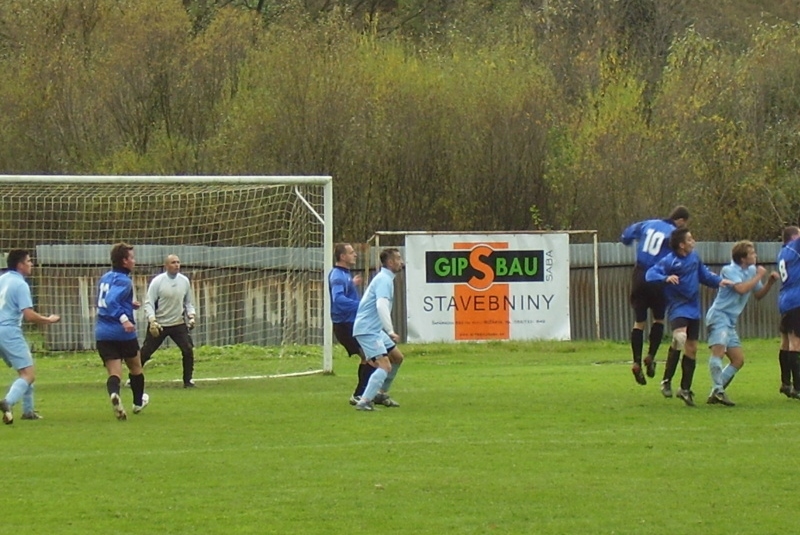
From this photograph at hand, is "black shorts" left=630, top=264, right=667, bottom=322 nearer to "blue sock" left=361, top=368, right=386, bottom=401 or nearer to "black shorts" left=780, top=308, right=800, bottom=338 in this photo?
"black shorts" left=780, top=308, right=800, bottom=338

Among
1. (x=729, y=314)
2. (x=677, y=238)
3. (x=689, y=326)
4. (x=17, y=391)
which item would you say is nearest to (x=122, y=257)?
(x=17, y=391)

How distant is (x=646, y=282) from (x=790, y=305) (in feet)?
5.68

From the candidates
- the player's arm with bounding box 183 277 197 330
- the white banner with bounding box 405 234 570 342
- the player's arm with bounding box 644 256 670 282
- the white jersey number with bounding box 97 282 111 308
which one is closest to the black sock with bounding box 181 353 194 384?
the player's arm with bounding box 183 277 197 330

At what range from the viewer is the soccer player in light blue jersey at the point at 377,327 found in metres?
15.1

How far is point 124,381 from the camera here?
2069cm

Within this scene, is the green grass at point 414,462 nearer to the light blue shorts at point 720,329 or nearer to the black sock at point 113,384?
the black sock at point 113,384

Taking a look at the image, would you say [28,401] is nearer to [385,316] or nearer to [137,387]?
[137,387]

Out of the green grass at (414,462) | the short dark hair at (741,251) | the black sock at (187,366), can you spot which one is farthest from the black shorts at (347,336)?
the short dark hair at (741,251)

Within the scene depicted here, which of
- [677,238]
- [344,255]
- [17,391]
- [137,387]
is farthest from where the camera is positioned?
[344,255]

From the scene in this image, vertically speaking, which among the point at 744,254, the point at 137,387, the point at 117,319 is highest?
the point at 744,254

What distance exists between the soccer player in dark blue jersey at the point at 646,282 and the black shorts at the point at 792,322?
1.43 metres

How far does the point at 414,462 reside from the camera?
11.7 metres

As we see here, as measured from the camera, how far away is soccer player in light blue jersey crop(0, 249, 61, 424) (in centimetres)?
1453

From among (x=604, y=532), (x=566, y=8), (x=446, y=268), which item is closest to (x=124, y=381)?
(x=446, y=268)
